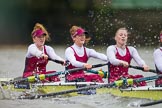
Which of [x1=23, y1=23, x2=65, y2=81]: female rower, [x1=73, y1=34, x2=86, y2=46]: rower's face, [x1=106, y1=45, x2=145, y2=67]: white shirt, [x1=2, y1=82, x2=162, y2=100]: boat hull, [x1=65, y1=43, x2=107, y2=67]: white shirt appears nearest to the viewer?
[x1=2, y1=82, x2=162, y2=100]: boat hull

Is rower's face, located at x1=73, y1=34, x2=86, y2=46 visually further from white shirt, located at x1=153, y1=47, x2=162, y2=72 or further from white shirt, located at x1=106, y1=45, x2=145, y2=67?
white shirt, located at x1=153, y1=47, x2=162, y2=72

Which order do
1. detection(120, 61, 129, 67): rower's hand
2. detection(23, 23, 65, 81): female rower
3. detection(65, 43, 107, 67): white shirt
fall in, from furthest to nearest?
detection(23, 23, 65, 81): female rower < detection(65, 43, 107, 67): white shirt < detection(120, 61, 129, 67): rower's hand

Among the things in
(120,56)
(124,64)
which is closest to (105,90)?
(124,64)

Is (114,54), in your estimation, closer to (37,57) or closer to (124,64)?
(124,64)

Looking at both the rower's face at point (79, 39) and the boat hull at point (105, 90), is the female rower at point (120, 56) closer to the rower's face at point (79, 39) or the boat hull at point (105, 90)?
the boat hull at point (105, 90)

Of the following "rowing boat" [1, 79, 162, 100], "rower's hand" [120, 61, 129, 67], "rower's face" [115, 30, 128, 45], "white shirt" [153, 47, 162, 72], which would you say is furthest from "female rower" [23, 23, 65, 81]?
"white shirt" [153, 47, 162, 72]

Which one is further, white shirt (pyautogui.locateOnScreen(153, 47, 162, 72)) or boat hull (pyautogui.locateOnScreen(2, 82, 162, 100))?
white shirt (pyautogui.locateOnScreen(153, 47, 162, 72))

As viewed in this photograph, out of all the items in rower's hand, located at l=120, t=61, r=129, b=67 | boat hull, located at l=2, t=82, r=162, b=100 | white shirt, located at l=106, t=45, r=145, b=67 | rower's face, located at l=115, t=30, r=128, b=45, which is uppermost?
rower's face, located at l=115, t=30, r=128, b=45

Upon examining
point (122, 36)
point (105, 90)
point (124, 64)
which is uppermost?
point (122, 36)

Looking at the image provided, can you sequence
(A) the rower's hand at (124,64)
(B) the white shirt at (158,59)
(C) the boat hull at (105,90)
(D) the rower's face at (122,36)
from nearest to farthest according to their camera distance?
(C) the boat hull at (105,90) < (B) the white shirt at (158,59) < (A) the rower's hand at (124,64) < (D) the rower's face at (122,36)

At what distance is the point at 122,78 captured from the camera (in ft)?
28.5

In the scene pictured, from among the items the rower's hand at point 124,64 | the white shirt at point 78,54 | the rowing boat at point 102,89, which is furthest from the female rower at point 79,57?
the rower's hand at point 124,64

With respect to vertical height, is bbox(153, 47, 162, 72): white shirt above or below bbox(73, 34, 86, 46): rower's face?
below

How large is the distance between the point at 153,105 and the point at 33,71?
7.33ft
